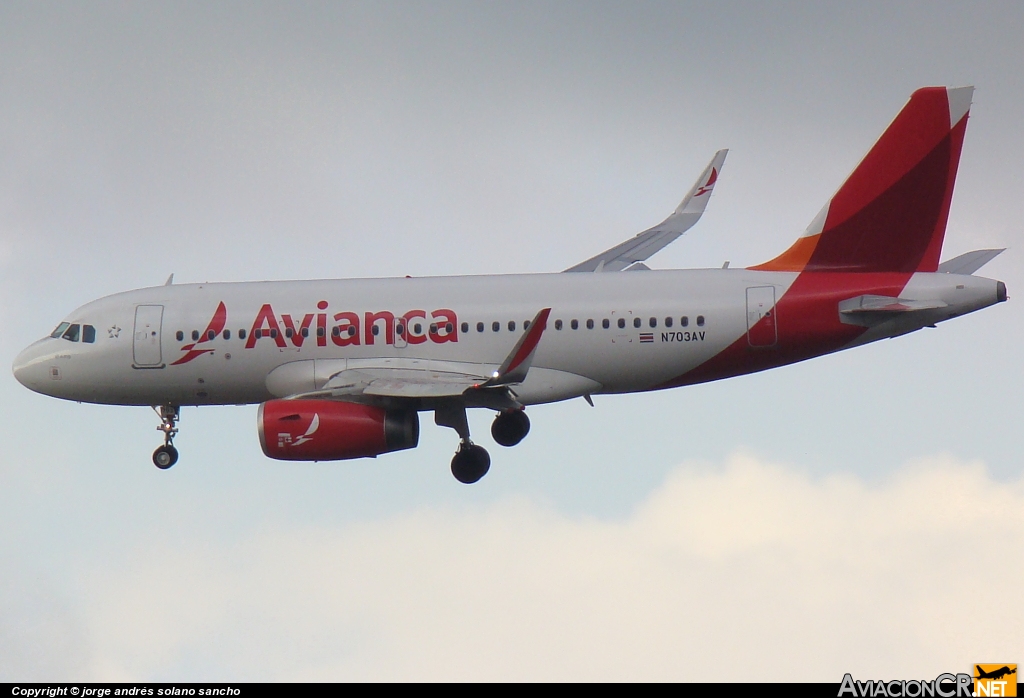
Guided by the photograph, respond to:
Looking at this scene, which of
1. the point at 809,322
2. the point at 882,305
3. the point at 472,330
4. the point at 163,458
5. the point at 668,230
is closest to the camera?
the point at 882,305

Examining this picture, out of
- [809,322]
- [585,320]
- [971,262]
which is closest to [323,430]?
Answer: [585,320]

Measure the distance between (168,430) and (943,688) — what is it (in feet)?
72.6

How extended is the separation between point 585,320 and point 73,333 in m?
14.1

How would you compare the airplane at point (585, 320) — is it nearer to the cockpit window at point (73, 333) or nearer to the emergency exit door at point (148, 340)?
the emergency exit door at point (148, 340)

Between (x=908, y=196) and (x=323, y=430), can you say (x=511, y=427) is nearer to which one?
(x=323, y=430)

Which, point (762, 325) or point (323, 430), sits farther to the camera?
point (762, 325)

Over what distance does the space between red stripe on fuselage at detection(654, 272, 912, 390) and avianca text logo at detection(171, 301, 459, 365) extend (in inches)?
263

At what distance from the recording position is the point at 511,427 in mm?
38656

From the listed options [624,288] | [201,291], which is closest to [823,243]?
[624,288]

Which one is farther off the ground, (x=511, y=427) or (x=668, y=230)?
(x=668, y=230)

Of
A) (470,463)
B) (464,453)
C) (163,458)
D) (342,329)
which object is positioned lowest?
(470,463)

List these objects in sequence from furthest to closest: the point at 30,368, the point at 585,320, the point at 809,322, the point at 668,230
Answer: the point at 668,230 → the point at 30,368 → the point at 585,320 → the point at 809,322

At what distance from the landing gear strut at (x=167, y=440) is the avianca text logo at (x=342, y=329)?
1.99m

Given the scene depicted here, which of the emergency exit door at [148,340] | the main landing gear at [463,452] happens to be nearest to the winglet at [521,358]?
the main landing gear at [463,452]
